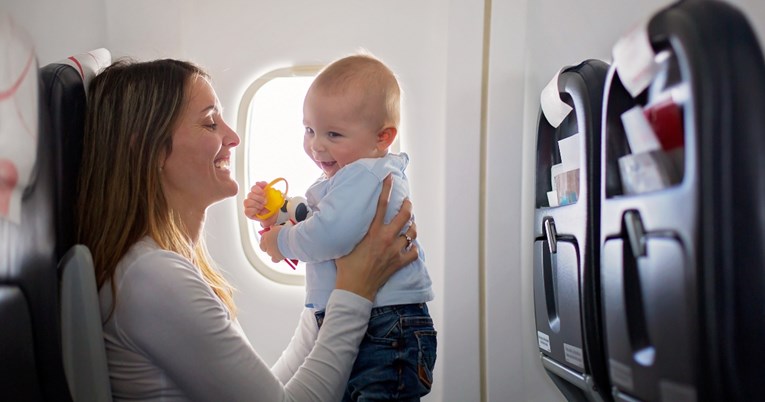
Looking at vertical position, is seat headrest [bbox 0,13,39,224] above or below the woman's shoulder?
above

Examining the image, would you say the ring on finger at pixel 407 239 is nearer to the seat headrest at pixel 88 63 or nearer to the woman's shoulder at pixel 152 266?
the woman's shoulder at pixel 152 266

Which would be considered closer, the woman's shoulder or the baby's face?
the woman's shoulder

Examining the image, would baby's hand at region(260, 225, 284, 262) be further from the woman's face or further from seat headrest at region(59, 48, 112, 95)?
seat headrest at region(59, 48, 112, 95)

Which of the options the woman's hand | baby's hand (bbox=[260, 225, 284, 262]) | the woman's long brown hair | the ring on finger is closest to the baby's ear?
the woman's hand

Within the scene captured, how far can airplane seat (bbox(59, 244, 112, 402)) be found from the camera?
1.34 meters

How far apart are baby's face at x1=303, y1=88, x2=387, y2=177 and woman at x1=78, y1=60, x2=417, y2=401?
0.52ft

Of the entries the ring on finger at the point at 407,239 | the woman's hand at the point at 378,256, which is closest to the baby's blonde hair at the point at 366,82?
the woman's hand at the point at 378,256

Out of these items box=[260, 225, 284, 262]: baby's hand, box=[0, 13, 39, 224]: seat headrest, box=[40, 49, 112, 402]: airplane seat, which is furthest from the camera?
box=[260, 225, 284, 262]: baby's hand

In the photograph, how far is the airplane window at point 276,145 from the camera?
7.65ft

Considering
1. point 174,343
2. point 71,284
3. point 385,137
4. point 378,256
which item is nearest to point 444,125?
point 385,137

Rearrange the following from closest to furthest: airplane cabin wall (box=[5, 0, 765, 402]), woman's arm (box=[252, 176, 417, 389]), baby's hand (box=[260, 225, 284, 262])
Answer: woman's arm (box=[252, 176, 417, 389])
baby's hand (box=[260, 225, 284, 262])
airplane cabin wall (box=[5, 0, 765, 402])

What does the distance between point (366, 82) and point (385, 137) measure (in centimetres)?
17

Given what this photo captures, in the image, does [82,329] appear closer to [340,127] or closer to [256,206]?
[256,206]

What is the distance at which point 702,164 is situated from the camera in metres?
0.94
